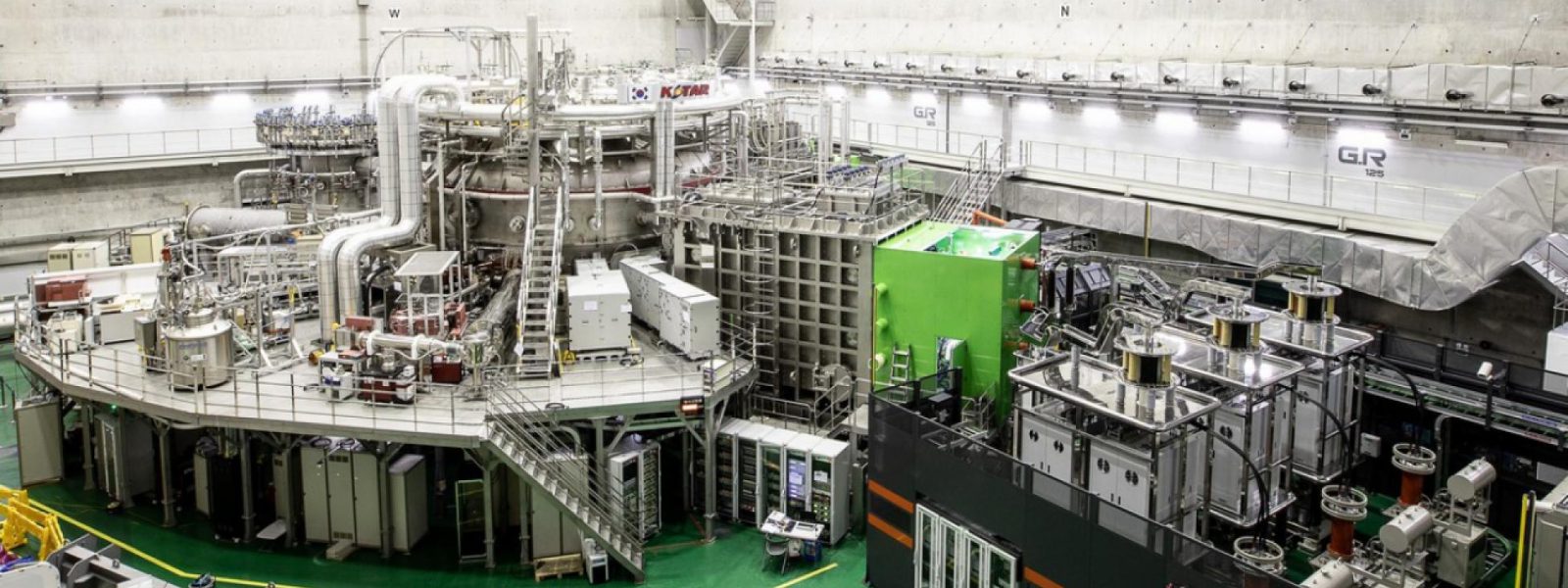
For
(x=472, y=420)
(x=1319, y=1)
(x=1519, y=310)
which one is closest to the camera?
(x=472, y=420)

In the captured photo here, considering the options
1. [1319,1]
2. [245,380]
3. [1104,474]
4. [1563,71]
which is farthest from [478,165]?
[1563,71]

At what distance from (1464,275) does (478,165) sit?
18.2 m

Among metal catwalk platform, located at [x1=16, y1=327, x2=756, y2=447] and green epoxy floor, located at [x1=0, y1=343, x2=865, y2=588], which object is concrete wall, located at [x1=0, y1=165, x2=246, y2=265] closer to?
metal catwalk platform, located at [x1=16, y1=327, x2=756, y2=447]

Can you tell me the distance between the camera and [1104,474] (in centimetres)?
1627

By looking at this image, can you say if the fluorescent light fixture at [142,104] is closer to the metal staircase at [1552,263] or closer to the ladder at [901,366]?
the ladder at [901,366]

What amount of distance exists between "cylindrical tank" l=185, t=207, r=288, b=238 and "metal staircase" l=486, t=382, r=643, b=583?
1416 cm

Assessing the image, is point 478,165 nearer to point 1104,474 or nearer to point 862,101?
point 1104,474

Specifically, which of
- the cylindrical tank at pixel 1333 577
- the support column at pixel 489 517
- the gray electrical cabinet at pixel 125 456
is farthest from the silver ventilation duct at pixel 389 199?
the cylindrical tank at pixel 1333 577

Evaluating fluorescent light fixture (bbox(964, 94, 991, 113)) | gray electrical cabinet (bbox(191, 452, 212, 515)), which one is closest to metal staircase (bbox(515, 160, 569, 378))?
gray electrical cabinet (bbox(191, 452, 212, 515))

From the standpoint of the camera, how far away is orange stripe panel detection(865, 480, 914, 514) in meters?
18.1

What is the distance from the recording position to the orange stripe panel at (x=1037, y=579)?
51.5 feet

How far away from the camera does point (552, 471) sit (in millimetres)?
19500

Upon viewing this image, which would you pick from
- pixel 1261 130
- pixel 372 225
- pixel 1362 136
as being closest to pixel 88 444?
pixel 372 225

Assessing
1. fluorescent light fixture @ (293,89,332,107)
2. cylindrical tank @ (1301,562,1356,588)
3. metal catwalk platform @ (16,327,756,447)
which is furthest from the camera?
fluorescent light fixture @ (293,89,332,107)
